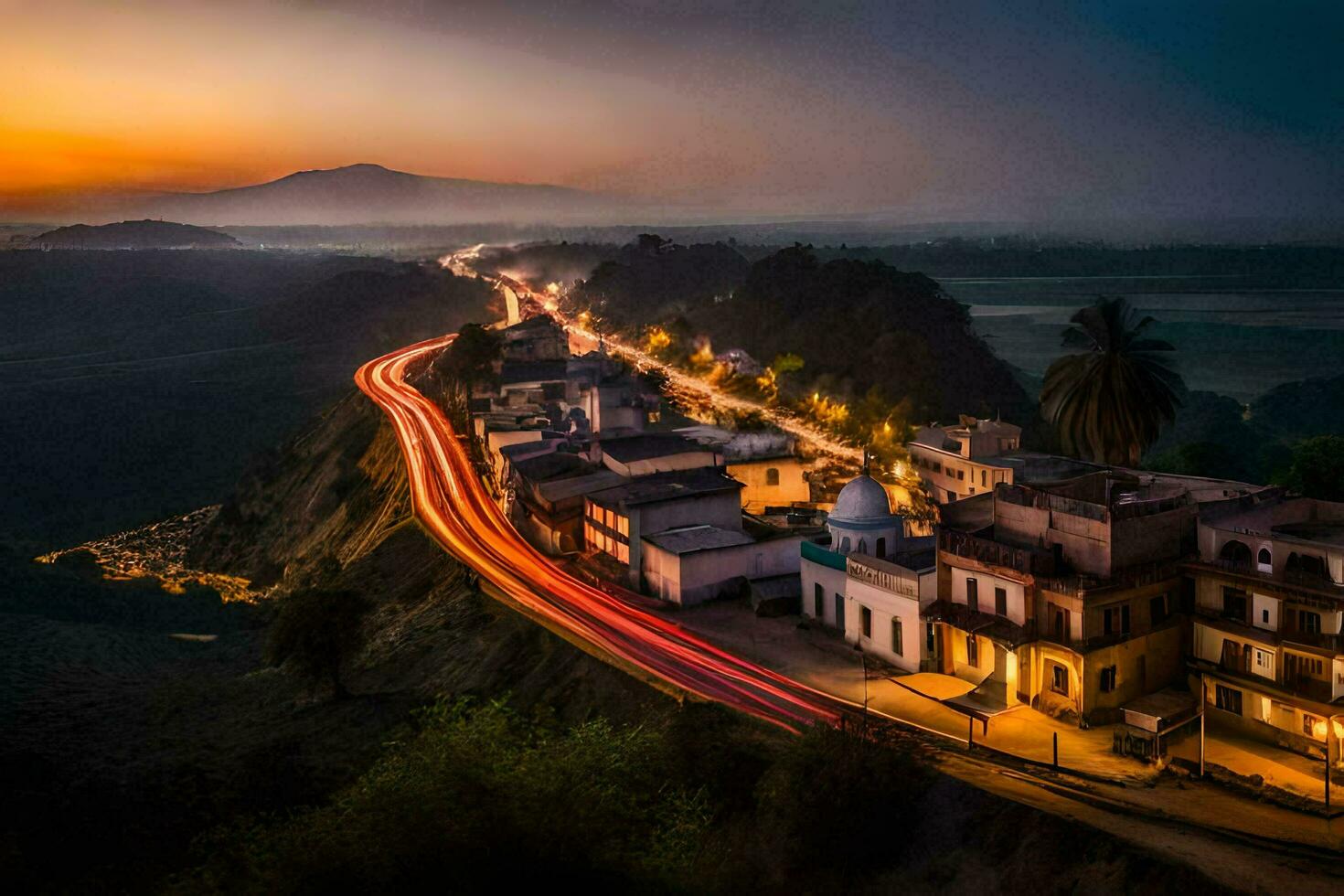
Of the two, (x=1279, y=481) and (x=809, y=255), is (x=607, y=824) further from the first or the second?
(x=809, y=255)

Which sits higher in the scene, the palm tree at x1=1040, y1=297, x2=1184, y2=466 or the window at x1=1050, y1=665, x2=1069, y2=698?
the palm tree at x1=1040, y1=297, x2=1184, y2=466

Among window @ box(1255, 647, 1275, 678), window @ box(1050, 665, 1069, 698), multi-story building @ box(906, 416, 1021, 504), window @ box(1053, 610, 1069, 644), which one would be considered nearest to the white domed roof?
window @ box(1053, 610, 1069, 644)

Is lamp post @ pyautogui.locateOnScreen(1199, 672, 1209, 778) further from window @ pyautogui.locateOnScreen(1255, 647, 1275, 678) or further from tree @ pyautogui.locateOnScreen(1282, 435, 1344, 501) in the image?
tree @ pyautogui.locateOnScreen(1282, 435, 1344, 501)

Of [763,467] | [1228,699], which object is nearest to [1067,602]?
[1228,699]

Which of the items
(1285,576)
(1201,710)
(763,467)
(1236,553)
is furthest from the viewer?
(763,467)

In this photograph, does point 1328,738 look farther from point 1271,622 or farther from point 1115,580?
point 1115,580

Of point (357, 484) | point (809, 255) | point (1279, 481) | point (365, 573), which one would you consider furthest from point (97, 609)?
point (809, 255)
